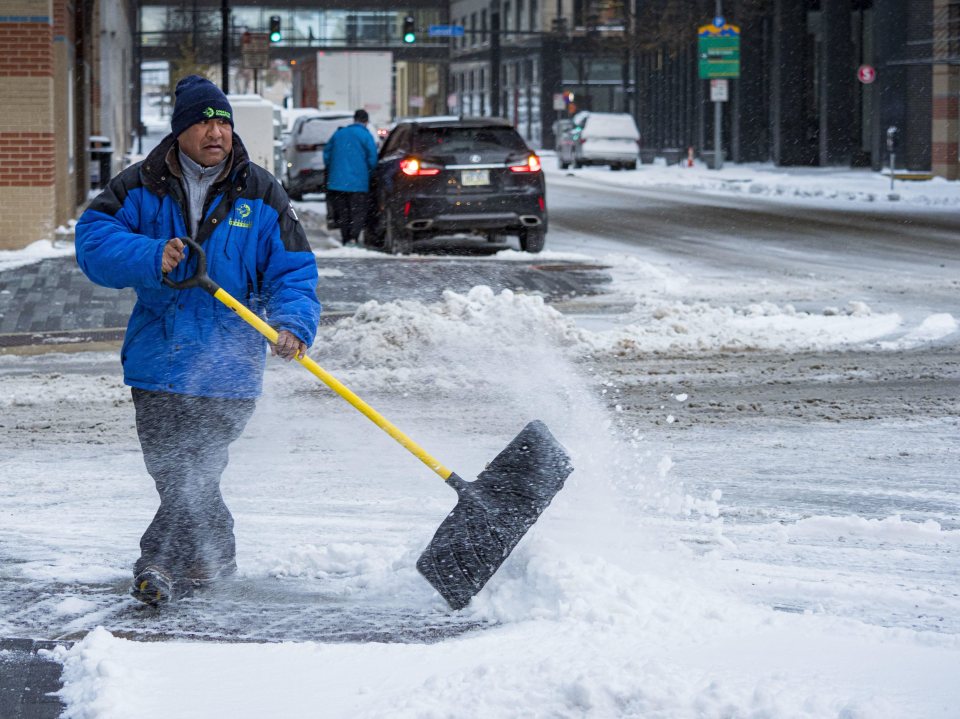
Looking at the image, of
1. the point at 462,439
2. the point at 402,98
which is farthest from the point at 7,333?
the point at 402,98

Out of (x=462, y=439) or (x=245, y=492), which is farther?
(x=462, y=439)

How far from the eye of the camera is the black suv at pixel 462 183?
672 inches

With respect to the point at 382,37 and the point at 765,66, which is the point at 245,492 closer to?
the point at 765,66

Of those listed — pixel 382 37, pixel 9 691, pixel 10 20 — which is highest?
pixel 382 37

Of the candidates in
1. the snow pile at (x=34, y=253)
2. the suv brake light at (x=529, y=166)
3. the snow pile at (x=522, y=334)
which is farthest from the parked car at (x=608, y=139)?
the snow pile at (x=522, y=334)

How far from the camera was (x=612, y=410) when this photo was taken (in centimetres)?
823

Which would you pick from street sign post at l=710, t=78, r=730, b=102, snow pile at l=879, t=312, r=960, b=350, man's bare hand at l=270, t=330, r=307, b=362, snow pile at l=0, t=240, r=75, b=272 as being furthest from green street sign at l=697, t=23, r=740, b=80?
man's bare hand at l=270, t=330, r=307, b=362

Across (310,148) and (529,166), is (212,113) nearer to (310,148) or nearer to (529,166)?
(529,166)

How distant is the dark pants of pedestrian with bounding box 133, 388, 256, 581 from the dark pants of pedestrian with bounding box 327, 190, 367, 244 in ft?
44.7

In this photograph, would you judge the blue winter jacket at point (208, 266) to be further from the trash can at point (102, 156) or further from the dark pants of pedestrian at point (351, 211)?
the trash can at point (102, 156)

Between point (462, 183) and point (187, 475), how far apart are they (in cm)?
1247

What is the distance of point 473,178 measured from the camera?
17.1m

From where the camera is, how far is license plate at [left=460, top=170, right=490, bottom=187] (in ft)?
56.2

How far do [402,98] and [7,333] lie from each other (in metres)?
103
